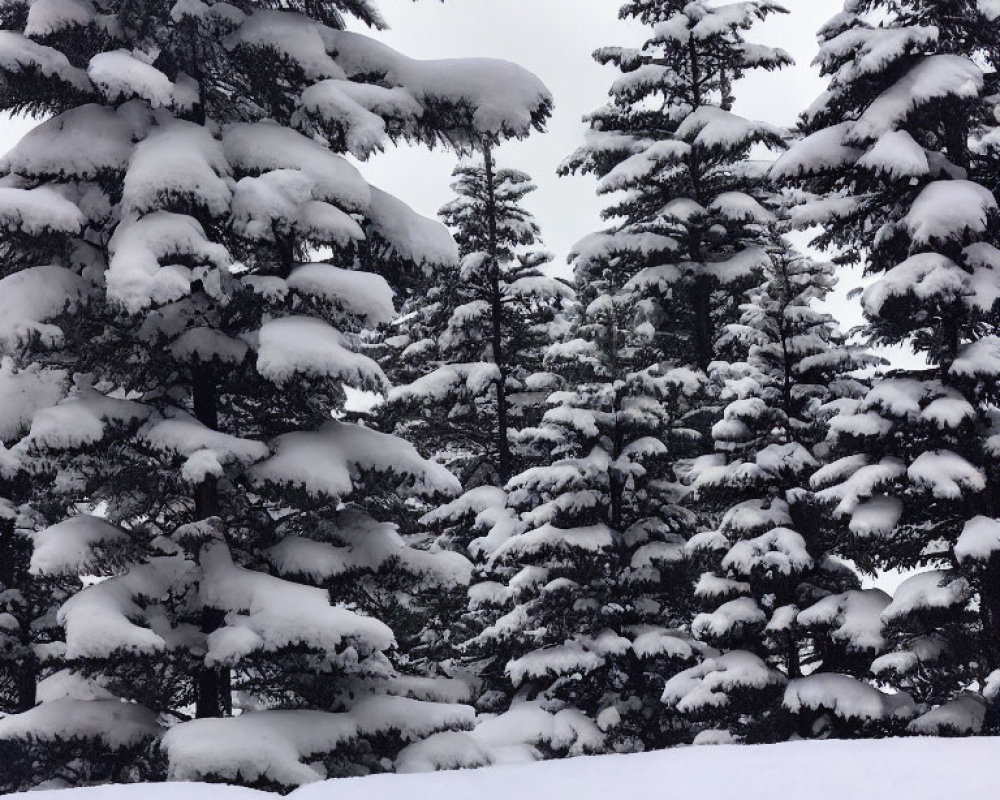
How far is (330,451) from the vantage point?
8133 millimetres

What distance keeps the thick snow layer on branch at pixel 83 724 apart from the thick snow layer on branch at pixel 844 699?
8.13 m

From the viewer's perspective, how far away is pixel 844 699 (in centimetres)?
1185

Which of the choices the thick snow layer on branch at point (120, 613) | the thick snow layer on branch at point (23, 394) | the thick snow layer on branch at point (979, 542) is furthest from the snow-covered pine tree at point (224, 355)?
the thick snow layer on branch at point (979, 542)

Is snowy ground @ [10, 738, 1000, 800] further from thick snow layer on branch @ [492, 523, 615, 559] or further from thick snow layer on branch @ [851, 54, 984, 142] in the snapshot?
thick snow layer on branch @ [492, 523, 615, 559]

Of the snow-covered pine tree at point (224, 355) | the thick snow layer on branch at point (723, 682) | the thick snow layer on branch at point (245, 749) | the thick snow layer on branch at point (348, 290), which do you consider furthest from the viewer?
the thick snow layer on branch at point (723, 682)

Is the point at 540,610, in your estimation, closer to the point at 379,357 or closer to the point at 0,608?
the point at 0,608

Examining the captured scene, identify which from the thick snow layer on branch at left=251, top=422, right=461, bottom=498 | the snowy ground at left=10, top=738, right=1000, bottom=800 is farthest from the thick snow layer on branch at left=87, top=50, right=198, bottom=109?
the snowy ground at left=10, top=738, right=1000, bottom=800

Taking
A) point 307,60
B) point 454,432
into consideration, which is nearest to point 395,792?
point 307,60

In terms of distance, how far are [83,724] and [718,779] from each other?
18.2 ft

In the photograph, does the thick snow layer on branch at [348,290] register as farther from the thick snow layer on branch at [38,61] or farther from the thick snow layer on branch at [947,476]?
the thick snow layer on branch at [947,476]

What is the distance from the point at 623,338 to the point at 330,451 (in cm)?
872

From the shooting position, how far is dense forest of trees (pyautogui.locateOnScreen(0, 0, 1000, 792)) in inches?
304

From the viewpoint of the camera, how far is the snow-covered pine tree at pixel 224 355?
7.41 metres

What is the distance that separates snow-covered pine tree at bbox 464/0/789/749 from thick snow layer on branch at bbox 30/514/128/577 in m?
7.55
